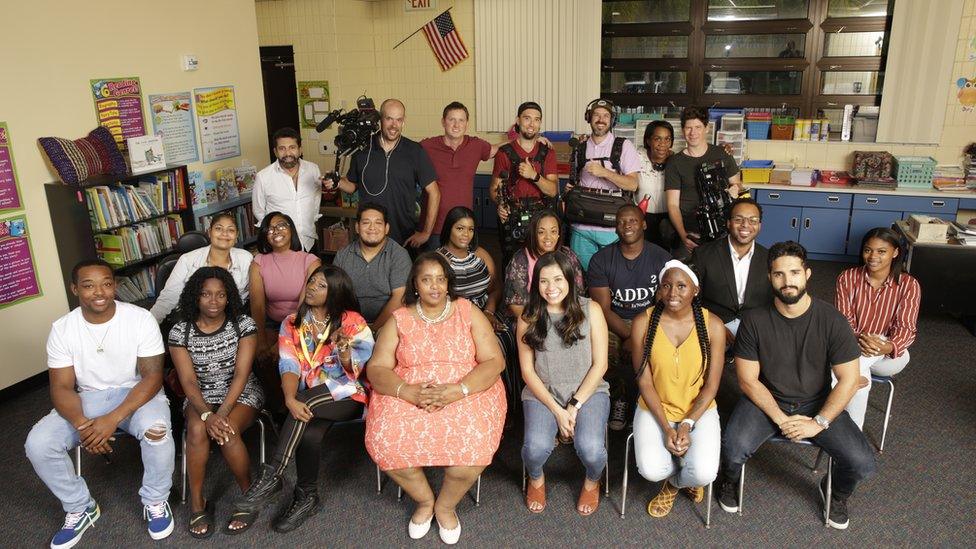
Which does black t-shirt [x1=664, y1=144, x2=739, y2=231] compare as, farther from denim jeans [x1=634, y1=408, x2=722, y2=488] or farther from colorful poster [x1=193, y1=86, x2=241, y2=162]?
colorful poster [x1=193, y1=86, x2=241, y2=162]

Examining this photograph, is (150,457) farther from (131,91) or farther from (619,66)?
(619,66)

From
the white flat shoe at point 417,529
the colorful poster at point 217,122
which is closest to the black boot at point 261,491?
the white flat shoe at point 417,529

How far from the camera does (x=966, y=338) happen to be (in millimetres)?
5363

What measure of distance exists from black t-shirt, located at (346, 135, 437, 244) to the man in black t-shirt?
246cm

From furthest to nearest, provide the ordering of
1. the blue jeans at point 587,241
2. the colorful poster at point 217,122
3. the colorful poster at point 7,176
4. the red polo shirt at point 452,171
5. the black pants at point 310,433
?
the colorful poster at point 217,122, the red polo shirt at point 452,171, the blue jeans at point 587,241, the colorful poster at point 7,176, the black pants at point 310,433

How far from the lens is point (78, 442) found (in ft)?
11.0

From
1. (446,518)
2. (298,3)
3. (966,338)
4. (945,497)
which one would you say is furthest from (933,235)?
(298,3)

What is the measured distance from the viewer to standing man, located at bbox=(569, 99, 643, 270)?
15.9ft

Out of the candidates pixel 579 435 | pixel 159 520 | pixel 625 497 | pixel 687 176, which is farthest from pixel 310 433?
pixel 687 176

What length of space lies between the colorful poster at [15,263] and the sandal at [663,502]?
4.03m

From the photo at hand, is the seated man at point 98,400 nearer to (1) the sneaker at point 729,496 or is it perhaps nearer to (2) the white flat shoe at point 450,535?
(2) the white flat shoe at point 450,535

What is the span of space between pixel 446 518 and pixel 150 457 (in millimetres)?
1367

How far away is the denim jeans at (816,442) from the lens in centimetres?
317

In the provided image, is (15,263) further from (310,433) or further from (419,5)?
(419,5)
